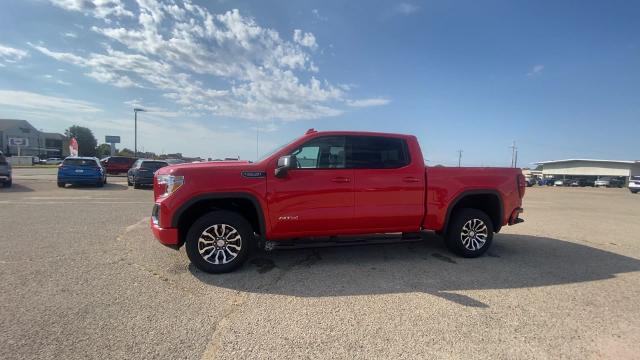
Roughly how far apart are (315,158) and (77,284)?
3.33 m

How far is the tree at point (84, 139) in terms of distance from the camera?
9400cm

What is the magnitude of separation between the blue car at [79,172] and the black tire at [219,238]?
618 inches

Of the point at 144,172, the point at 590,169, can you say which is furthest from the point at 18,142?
the point at 590,169

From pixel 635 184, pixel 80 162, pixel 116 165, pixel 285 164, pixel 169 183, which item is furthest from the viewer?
pixel 635 184

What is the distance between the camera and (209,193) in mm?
4520

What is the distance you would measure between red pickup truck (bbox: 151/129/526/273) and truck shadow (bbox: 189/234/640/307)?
391mm

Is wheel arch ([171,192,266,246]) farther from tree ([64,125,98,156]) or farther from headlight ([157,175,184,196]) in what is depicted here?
tree ([64,125,98,156])

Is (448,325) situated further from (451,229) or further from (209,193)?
(209,193)

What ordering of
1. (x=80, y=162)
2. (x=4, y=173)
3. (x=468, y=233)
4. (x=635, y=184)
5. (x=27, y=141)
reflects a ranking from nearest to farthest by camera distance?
(x=468, y=233) < (x=4, y=173) < (x=80, y=162) < (x=635, y=184) < (x=27, y=141)

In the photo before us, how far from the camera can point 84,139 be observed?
97000 millimetres

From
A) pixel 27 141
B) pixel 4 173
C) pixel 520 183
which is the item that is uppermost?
pixel 27 141

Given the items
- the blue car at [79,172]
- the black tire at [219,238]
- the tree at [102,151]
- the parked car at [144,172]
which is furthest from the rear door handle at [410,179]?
the tree at [102,151]

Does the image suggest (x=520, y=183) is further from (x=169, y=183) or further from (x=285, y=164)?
(x=169, y=183)

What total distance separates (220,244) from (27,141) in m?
121
